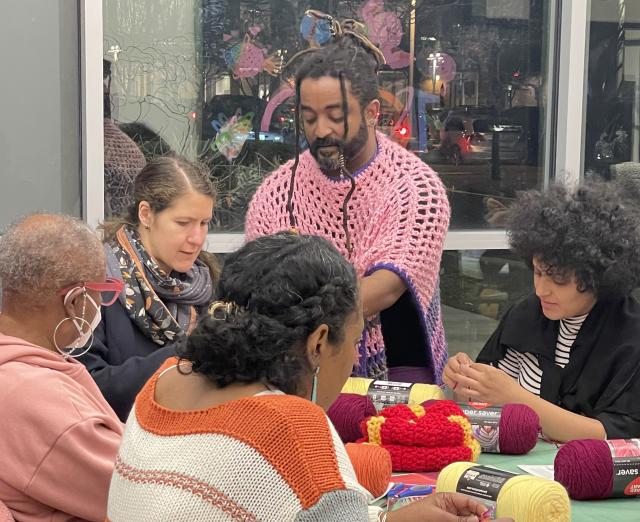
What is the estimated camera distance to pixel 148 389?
5.40ft

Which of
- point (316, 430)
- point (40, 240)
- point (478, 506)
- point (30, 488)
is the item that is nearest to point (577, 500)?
point (478, 506)

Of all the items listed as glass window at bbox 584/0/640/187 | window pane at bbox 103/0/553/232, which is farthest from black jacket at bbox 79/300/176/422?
glass window at bbox 584/0/640/187

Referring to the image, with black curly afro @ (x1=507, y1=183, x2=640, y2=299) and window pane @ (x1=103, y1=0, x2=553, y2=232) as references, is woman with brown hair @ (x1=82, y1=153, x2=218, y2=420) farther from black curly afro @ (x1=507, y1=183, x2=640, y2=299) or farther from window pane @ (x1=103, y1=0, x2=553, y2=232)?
window pane @ (x1=103, y1=0, x2=553, y2=232)

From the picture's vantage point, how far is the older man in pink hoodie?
1920mm

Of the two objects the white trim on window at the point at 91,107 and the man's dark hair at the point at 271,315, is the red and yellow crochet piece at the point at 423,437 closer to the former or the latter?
the man's dark hair at the point at 271,315

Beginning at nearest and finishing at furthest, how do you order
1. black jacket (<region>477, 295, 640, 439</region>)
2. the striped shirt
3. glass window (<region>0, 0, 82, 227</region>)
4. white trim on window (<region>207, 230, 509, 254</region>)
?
black jacket (<region>477, 295, 640, 439</region>), the striped shirt, glass window (<region>0, 0, 82, 227</region>), white trim on window (<region>207, 230, 509, 254</region>)

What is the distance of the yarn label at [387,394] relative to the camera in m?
2.48

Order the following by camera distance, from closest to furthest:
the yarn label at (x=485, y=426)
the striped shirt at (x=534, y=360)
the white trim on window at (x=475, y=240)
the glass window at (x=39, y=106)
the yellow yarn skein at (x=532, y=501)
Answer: the yellow yarn skein at (x=532, y=501), the yarn label at (x=485, y=426), the striped shirt at (x=534, y=360), the glass window at (x=39, y=106), the white trim on window at (x=475, y=240)

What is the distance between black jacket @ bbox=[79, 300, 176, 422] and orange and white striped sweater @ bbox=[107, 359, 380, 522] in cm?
112

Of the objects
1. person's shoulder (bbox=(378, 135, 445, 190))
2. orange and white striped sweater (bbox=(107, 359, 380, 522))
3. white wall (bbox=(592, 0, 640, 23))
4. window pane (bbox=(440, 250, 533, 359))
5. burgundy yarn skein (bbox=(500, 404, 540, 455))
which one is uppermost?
white wall (bbox=(592, 0, 640, 23))

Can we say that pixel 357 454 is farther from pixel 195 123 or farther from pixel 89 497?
pixel 195 123

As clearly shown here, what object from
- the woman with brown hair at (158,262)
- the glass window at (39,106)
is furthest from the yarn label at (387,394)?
the glass window at (39,106)

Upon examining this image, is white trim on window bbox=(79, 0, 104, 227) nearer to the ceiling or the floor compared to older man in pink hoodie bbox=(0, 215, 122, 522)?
nearer to the ceiling

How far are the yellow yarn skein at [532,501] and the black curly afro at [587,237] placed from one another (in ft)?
2.96
